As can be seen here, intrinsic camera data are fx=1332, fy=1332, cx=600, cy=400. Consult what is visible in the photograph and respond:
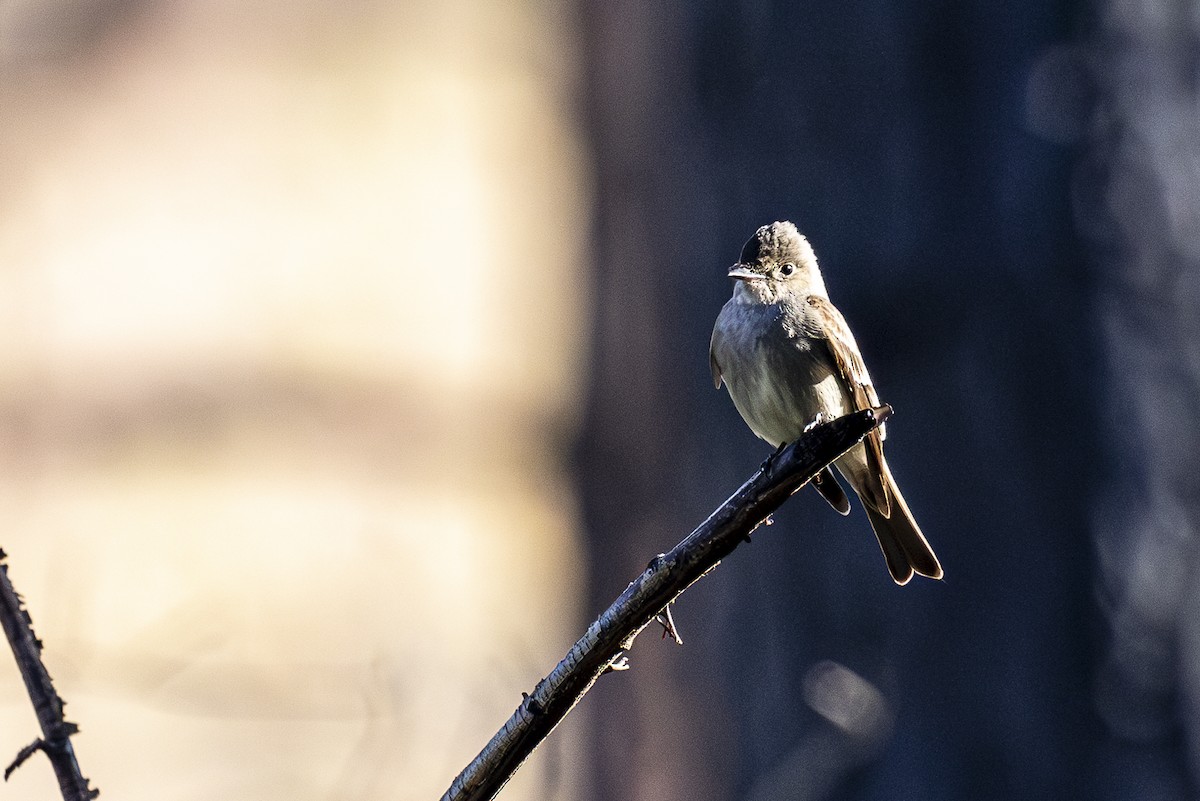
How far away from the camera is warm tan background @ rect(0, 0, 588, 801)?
4438mm

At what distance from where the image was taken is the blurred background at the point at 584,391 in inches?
119

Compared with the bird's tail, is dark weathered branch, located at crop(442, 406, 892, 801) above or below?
below

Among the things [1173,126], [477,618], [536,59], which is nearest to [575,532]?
[477,618]

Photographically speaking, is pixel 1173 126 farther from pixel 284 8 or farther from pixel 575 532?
pixel 284 8

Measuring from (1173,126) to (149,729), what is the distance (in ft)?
11.8

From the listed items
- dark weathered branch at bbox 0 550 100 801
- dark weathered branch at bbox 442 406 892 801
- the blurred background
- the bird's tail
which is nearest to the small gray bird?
the bird's tail

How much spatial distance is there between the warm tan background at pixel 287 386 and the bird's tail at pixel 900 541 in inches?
71.4

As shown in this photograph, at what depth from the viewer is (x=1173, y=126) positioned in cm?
297

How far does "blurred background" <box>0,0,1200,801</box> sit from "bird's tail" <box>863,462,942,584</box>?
597 mm

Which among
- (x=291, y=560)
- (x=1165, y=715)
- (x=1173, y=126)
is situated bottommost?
(x=1165, y=715)

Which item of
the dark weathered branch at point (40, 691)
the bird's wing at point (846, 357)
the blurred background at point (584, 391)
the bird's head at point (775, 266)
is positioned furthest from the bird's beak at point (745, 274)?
the dark weathered branch at point (40, 691)

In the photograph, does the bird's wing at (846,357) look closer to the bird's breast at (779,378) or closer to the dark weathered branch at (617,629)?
the bird's breast at (779,378)

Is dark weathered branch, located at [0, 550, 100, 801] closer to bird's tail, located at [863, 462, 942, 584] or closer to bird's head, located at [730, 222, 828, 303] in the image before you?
bird's tail, located at [863, 462, 942, 584]

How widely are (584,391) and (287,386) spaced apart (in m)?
1.13
